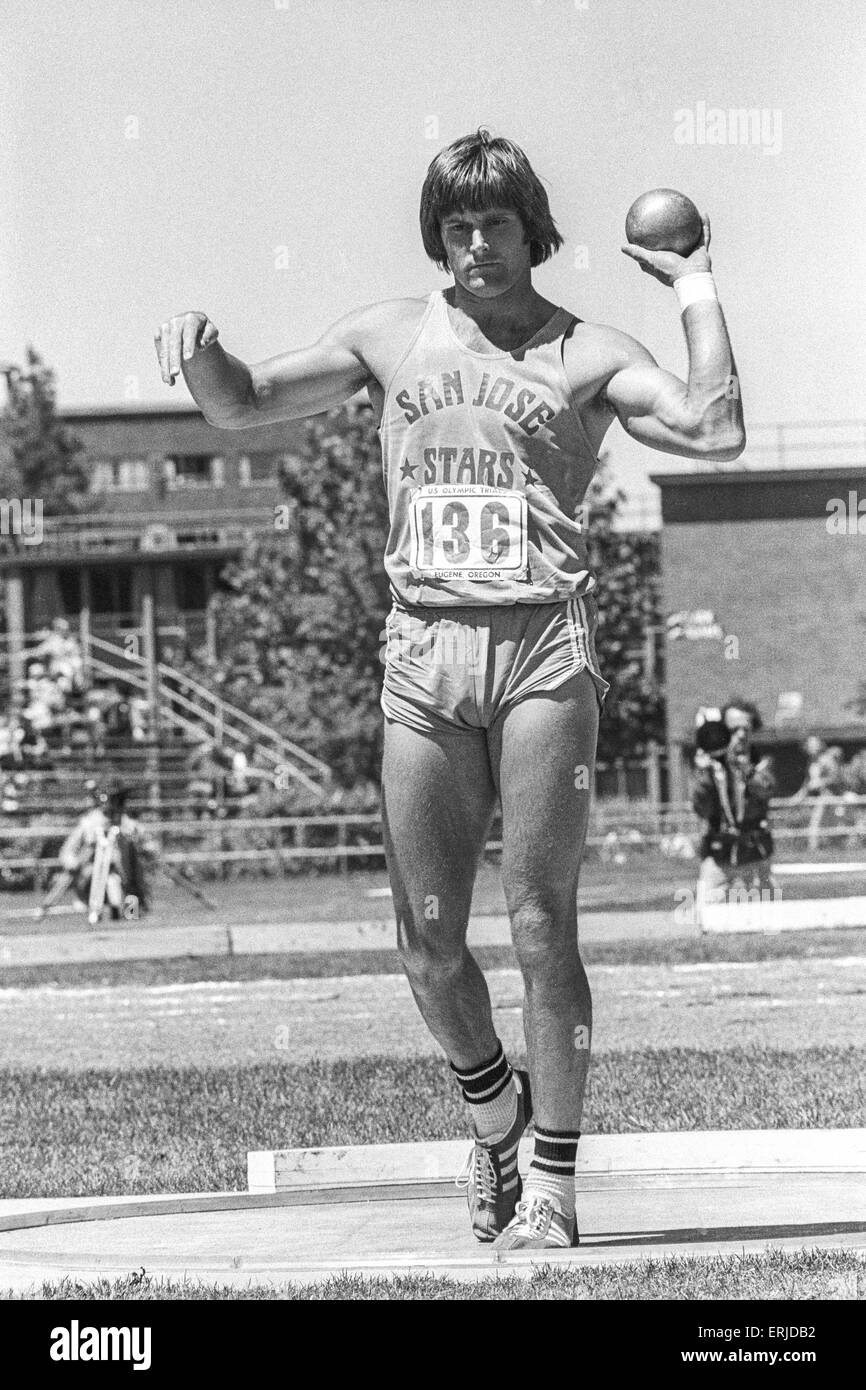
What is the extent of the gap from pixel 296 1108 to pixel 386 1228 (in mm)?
3352

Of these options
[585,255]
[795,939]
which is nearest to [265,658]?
[795,939]

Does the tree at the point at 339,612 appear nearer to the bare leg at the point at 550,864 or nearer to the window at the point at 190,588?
the window at the point at 190,588

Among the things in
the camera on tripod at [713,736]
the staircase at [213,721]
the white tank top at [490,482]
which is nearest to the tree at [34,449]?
the staircase at [213,721]

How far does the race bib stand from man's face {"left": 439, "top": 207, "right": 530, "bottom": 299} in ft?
1.38

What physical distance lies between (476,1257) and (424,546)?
1344 millimetres

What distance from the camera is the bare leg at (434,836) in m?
4.32

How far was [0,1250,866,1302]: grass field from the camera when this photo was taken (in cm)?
366

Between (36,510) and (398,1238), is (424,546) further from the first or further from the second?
(36,510)

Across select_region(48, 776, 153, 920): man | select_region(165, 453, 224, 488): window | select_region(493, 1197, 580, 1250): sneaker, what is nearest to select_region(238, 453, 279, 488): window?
select_region(165, 453, 224, 488): window

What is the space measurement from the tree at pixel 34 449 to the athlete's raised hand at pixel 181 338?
53.7 m

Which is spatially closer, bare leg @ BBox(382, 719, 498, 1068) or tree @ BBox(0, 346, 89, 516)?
bare leg @ BBox(382, 719, 498, 1068)

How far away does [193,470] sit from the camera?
269 feet

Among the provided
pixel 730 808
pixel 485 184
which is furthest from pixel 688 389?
pixel 730 808

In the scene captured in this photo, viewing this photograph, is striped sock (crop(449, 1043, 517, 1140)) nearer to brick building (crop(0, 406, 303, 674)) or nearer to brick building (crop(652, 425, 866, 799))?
brick building (crop(652, 425, 866, 799))
